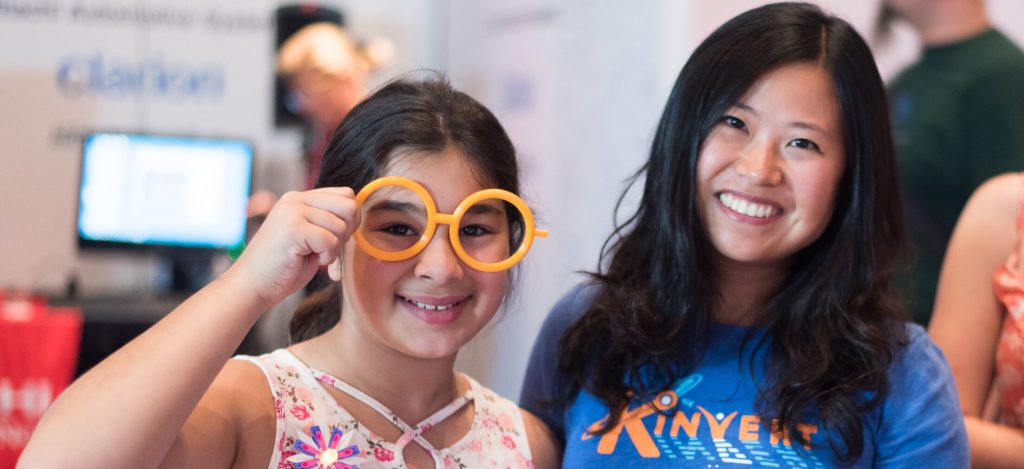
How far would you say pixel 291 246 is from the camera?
4.26ft

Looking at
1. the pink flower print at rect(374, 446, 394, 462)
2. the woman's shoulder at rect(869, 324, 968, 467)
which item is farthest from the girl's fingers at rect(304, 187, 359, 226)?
the woman's shoulder at rect(869, 324, 968, 467)

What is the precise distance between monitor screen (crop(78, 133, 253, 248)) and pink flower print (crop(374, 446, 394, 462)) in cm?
383

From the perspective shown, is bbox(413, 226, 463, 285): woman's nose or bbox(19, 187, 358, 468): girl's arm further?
bbox(413, 226, 463, 285): woman's nose

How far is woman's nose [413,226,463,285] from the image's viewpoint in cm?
149

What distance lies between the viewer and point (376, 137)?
1.60 m

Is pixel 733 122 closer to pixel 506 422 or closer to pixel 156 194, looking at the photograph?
pixel 506 422

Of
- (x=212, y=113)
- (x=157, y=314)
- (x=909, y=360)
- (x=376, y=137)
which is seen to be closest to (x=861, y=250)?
(x=909, y=360)

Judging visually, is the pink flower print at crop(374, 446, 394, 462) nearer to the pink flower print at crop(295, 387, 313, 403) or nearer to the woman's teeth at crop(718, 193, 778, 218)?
the pink flower print at crop(295, 387, 313, 403)

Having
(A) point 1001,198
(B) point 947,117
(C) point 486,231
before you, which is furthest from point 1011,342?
(B) point 947,117

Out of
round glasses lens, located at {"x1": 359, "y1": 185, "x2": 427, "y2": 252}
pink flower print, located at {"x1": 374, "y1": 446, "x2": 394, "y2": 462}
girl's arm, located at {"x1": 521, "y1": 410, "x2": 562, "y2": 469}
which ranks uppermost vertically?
round glasses lens, located at {"x1": 359, "y1": 185, "x2": 427, "y2": 252}

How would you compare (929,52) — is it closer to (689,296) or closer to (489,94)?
(689,296)

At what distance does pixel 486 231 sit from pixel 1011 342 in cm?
98

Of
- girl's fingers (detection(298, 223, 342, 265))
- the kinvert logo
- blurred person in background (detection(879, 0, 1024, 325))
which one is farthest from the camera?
the kinvert logo

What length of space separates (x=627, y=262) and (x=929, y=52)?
5.46 ft
